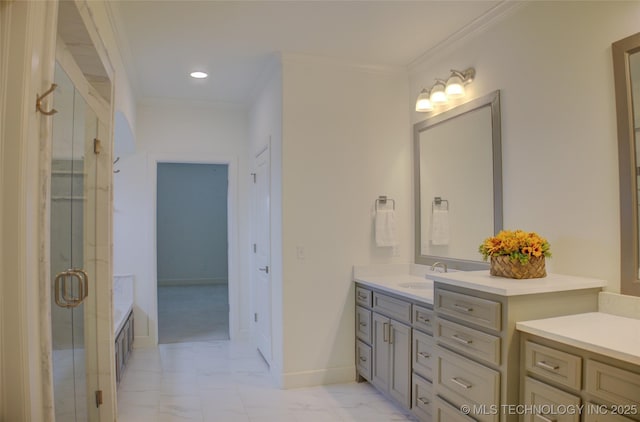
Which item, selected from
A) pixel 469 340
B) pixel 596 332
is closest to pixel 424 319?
pixel 469 340

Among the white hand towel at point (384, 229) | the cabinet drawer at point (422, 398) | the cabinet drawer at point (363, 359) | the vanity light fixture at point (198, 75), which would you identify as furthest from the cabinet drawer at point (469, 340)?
the vanity light fixture at point (198, 75)

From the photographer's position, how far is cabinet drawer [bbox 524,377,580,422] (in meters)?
1.65

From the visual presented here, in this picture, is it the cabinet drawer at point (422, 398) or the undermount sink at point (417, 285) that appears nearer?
the cabinet drawer at point (422, 398)

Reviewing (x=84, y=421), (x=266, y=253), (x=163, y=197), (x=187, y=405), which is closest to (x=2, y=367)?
(x=84, y=421)

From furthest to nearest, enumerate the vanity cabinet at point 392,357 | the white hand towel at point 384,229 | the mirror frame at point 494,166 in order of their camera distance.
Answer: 1. the white hand towel at point 384,229
2. the vanity cabinet at point 392,357
3. the mirror frame at point 494,166

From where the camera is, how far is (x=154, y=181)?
477 centimetres

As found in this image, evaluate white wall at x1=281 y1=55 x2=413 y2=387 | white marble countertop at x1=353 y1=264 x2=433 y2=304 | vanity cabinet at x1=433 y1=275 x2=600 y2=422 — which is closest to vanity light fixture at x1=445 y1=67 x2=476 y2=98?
white wall at x1=281 y1=55 x2=413 y2=387

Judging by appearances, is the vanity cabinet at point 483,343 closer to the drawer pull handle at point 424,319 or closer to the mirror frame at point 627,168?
the mirror frame at point 627,168

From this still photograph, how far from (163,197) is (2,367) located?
319 inches

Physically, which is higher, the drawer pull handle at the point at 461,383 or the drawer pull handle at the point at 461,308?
the drawer pull handle at the point at 461,308

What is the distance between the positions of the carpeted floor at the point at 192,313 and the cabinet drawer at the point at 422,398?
281 cm

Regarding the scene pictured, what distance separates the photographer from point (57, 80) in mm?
1908

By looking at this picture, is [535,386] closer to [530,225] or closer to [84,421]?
[530,225]

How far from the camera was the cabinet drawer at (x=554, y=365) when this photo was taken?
1.64m
